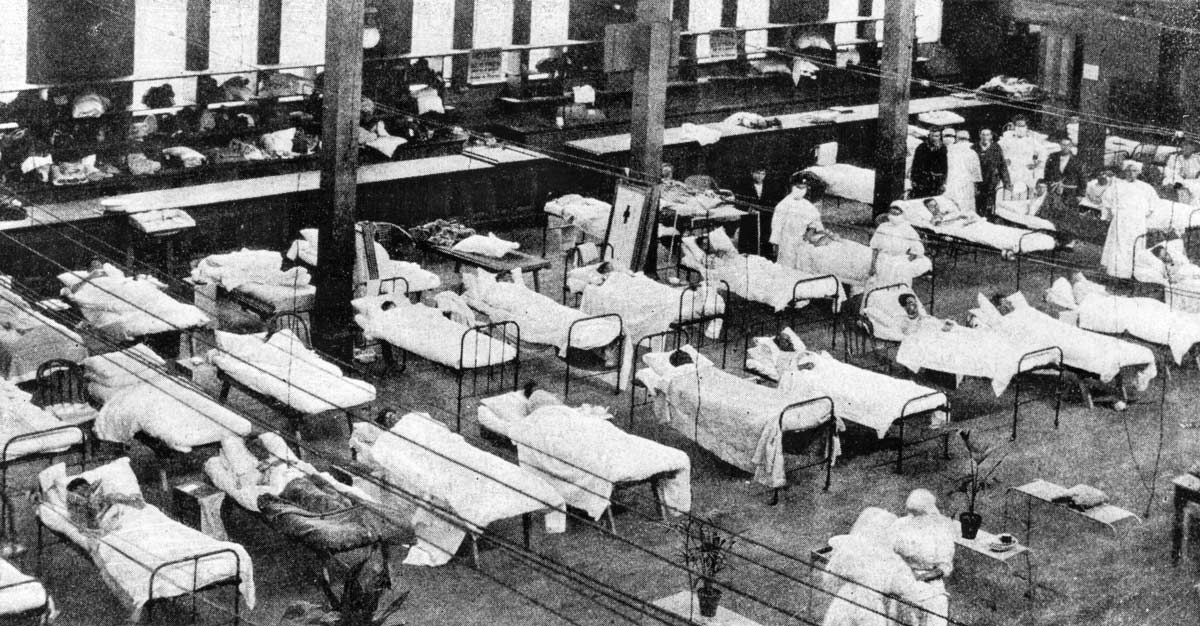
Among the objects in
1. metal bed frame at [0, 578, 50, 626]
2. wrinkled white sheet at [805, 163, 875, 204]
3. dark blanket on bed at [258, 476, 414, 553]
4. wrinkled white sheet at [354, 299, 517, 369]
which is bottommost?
metal bed frame at [0, 578, 50, 626]

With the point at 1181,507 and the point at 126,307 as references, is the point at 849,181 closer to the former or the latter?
the point at 126,307

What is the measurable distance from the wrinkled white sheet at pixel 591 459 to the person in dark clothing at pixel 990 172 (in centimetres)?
977

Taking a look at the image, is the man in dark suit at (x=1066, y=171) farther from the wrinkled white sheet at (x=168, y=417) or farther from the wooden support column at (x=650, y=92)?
the wrinkled white sheet at (x=168, y=417)

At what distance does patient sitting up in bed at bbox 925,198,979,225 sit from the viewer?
18.6 metres

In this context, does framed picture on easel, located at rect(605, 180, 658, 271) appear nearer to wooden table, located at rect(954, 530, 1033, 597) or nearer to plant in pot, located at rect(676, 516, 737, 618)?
plant in pot, located at rect(676, 516, 737, 618)

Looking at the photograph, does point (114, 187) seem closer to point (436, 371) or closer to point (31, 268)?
point (31, 268)

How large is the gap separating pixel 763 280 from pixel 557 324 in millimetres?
2641

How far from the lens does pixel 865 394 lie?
44.1ft

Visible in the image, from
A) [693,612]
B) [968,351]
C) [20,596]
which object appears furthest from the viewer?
[968,351]

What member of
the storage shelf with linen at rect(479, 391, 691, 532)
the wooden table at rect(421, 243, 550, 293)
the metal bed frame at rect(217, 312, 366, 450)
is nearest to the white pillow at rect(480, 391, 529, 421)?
the storage shelf with linen at rect(479, 391, 691, 532)

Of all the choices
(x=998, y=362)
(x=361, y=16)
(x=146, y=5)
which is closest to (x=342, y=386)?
(x=361, y=16)

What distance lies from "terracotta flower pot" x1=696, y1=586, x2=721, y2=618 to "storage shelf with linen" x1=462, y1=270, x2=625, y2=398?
4.37 metres

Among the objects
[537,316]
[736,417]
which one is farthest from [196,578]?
[537,316]

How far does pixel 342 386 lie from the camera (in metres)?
13.4
